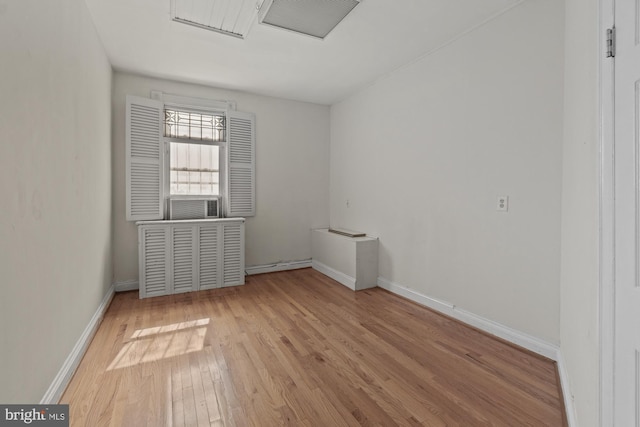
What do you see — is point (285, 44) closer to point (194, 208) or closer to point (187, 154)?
point (187, 154)

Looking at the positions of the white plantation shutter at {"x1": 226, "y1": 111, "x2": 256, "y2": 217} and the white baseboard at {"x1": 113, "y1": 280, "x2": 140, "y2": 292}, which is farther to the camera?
the white plantation shutter at {"x1": 226, "y1": 111, "x2": 256, "y2": 217}

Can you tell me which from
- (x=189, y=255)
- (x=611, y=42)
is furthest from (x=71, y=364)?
(x=611, y=42)

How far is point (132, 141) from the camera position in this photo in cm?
362

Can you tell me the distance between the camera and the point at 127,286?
12.2ft

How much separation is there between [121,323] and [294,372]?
187cm

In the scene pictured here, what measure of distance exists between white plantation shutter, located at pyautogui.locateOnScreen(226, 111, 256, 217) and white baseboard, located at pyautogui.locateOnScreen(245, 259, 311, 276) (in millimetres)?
823

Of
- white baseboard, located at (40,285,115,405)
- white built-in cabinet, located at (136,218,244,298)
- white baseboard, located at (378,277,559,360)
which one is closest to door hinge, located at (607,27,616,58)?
white baseboard, located at (378,277,559,360)

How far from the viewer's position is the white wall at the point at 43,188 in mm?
1226

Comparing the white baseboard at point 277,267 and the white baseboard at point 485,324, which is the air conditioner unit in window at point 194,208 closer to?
the white baseboard at point 277,267

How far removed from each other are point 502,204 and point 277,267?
3.24 metres

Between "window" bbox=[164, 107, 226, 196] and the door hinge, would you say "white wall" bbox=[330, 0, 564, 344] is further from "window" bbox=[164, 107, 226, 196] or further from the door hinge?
"window" bbox=[164, 107, 226, 196]

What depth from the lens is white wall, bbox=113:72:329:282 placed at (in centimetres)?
447

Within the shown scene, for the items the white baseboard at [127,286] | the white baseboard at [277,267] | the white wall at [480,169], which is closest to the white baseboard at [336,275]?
the white baseboard at [277,267]

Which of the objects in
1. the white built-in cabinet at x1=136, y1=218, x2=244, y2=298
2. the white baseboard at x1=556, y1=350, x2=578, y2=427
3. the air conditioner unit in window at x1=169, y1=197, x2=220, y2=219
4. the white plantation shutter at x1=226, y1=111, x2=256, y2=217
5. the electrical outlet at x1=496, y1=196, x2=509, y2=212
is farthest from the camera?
Result: the white plantation shutter at x1=226, y1=111, x2=256, y2=217
